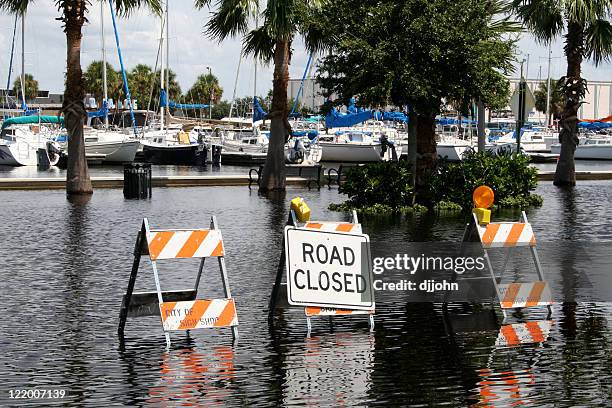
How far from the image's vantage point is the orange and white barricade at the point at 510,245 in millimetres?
11906

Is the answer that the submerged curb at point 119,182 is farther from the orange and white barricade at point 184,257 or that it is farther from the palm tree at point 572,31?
the orange and white barricade at point 184,257

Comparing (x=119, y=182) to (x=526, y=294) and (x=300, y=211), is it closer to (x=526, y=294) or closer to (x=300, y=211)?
(x=300, y=211)

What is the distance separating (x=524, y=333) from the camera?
37.4 ft

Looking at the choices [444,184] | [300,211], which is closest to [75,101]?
[444,184]

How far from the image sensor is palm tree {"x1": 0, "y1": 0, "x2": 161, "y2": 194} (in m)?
31.3

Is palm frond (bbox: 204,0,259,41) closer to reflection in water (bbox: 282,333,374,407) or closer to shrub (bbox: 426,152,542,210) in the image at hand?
shrub (bbox: 426,152,542,210)

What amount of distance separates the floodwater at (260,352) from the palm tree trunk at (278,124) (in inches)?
644

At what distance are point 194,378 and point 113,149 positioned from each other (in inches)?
2407

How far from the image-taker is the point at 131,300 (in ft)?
38.2

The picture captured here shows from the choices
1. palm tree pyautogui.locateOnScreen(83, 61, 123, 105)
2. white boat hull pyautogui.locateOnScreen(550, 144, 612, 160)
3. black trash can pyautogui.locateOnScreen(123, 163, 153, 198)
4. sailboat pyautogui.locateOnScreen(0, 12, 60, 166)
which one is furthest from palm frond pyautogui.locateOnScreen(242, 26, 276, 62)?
palm tree pyautogui.locateOnScreen(83, 61, 123, 105)

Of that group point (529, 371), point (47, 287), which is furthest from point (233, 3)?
point (529, 371)

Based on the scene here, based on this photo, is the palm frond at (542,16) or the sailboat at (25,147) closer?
the palm frond at (542,16)

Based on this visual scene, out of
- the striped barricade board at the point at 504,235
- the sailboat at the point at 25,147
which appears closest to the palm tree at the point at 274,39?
the striped barricade board at the point at 504,235

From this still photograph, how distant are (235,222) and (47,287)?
9887 millimetres
